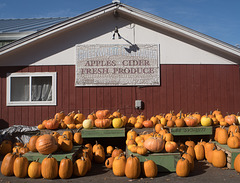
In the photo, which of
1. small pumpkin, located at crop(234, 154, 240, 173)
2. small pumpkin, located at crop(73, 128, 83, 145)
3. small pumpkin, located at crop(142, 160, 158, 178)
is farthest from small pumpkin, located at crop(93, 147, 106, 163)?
small pumpkin, located at crop(234, 154, 240, 173)

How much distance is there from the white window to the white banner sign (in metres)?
1.03

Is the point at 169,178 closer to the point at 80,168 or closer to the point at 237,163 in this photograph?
the point at 237,163

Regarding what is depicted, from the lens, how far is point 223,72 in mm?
8789

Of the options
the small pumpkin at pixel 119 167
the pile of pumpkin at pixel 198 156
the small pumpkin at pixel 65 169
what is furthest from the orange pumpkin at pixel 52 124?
the pile of pumpkin at pixel 198 156

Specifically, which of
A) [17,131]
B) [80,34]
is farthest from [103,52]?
[17,131]

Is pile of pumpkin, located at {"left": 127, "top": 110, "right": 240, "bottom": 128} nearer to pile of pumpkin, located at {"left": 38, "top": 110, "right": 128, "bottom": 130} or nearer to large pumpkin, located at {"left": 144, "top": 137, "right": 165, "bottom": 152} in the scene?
pile of pumpkin, located at {"left": 38, "top": 110, "right": 128, "bottom": 130}

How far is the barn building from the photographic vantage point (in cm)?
868

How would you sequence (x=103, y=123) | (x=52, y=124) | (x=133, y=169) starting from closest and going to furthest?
(x=133, y=169)
(x=103, y=123)
(x=52, y=124)

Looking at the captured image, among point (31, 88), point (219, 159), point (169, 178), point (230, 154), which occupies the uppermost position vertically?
point (31, 88)

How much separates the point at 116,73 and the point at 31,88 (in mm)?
3125

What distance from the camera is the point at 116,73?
8672 millimetres

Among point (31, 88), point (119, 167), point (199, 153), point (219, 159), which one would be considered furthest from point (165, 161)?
point (31, 88)

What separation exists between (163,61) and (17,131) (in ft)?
18.3

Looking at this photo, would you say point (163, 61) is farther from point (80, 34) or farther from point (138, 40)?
point (80, 34)
